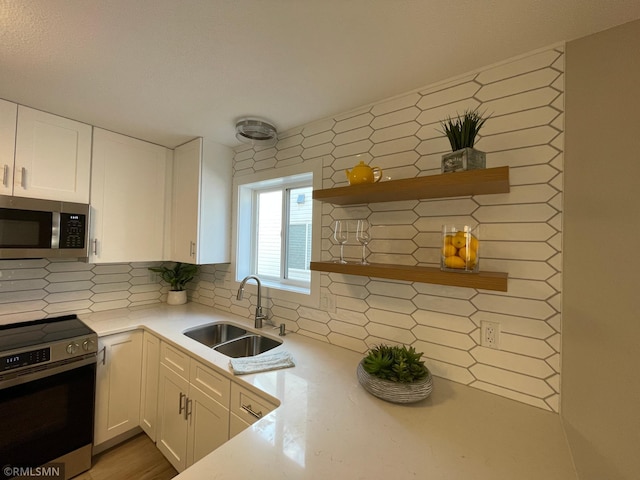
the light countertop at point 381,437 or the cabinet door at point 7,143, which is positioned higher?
the cabinet door at point 7,143

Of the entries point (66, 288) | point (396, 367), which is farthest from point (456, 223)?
point (66, 288)

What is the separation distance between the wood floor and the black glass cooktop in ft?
2.77

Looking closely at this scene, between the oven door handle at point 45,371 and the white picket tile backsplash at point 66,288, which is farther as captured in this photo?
the white picket tile backsplash at point 66,288

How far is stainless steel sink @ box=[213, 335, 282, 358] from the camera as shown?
1705 millimetres

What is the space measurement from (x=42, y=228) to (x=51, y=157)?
46 cm

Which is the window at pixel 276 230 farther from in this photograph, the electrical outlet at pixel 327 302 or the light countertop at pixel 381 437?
the light countertop at pixel 381 437

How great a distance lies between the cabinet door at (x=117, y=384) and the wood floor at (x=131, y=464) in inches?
4.5

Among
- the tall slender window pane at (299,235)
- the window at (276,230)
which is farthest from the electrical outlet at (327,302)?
the tall slender window pane at (299,235)

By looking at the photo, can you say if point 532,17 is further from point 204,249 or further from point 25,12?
point 204,249

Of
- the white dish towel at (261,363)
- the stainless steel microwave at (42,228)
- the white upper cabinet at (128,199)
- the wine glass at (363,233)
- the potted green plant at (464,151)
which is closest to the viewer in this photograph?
the potted green plant at (464,151)

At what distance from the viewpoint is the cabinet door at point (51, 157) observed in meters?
1.57

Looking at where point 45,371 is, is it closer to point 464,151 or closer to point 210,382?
point 210,382

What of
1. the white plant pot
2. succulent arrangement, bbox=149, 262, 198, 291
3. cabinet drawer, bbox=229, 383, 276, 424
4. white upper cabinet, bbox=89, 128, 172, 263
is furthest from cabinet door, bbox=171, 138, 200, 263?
cabinet drawer, bbox=229, 383, 276, 424

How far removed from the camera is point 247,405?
3.72 feet
